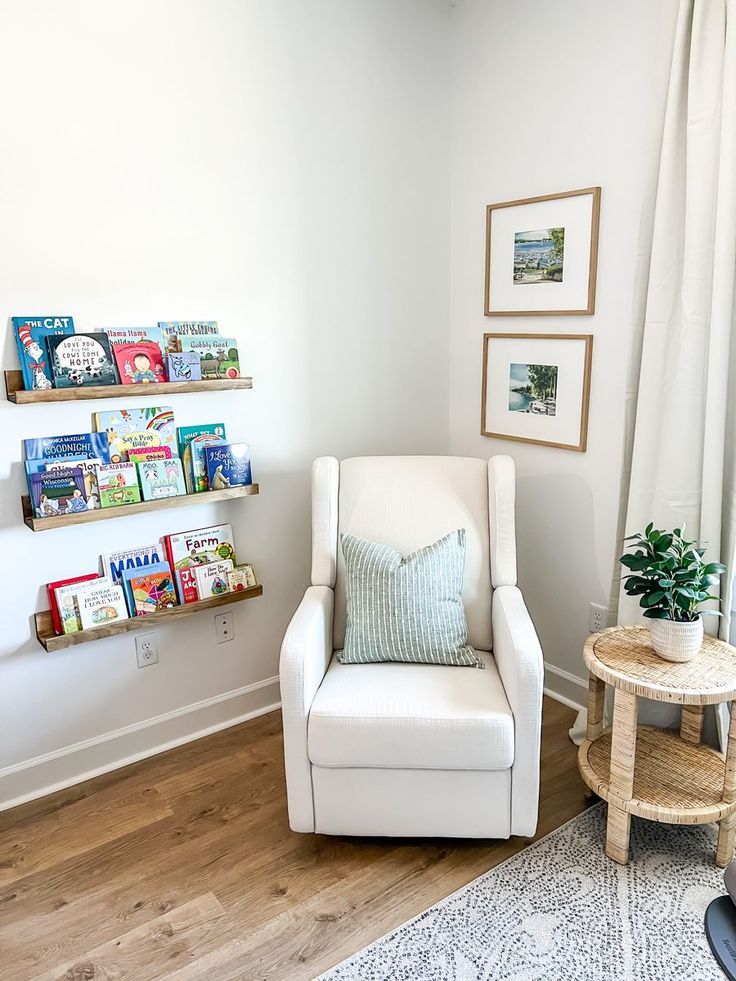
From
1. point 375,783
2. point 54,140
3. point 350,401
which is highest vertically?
point 54,140

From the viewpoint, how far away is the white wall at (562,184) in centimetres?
→ 225

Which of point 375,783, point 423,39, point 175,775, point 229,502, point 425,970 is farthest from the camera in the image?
point 423,39

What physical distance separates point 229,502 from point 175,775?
91 centimetres

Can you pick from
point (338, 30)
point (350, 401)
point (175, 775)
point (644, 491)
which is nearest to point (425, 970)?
point (175, 775)

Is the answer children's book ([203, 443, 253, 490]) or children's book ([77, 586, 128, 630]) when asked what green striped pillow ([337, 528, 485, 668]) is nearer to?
children's book ([203, 443, 253, 490])

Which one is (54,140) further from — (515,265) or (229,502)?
(515,265)

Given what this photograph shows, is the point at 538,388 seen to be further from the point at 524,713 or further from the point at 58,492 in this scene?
the point at 58,492

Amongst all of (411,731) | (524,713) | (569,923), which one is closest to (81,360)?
(411,731)

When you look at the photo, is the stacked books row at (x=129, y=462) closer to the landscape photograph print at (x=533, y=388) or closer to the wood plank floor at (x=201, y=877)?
the wood plank floor at (x=201, y=877)

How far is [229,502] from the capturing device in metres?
2.53

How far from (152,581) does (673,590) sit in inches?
61.0

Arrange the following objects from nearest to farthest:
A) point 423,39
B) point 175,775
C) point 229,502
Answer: point 175,775, point 229,502, point 423,39

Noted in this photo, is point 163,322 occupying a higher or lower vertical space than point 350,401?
higher

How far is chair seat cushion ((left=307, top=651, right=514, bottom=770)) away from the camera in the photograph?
1.84m
